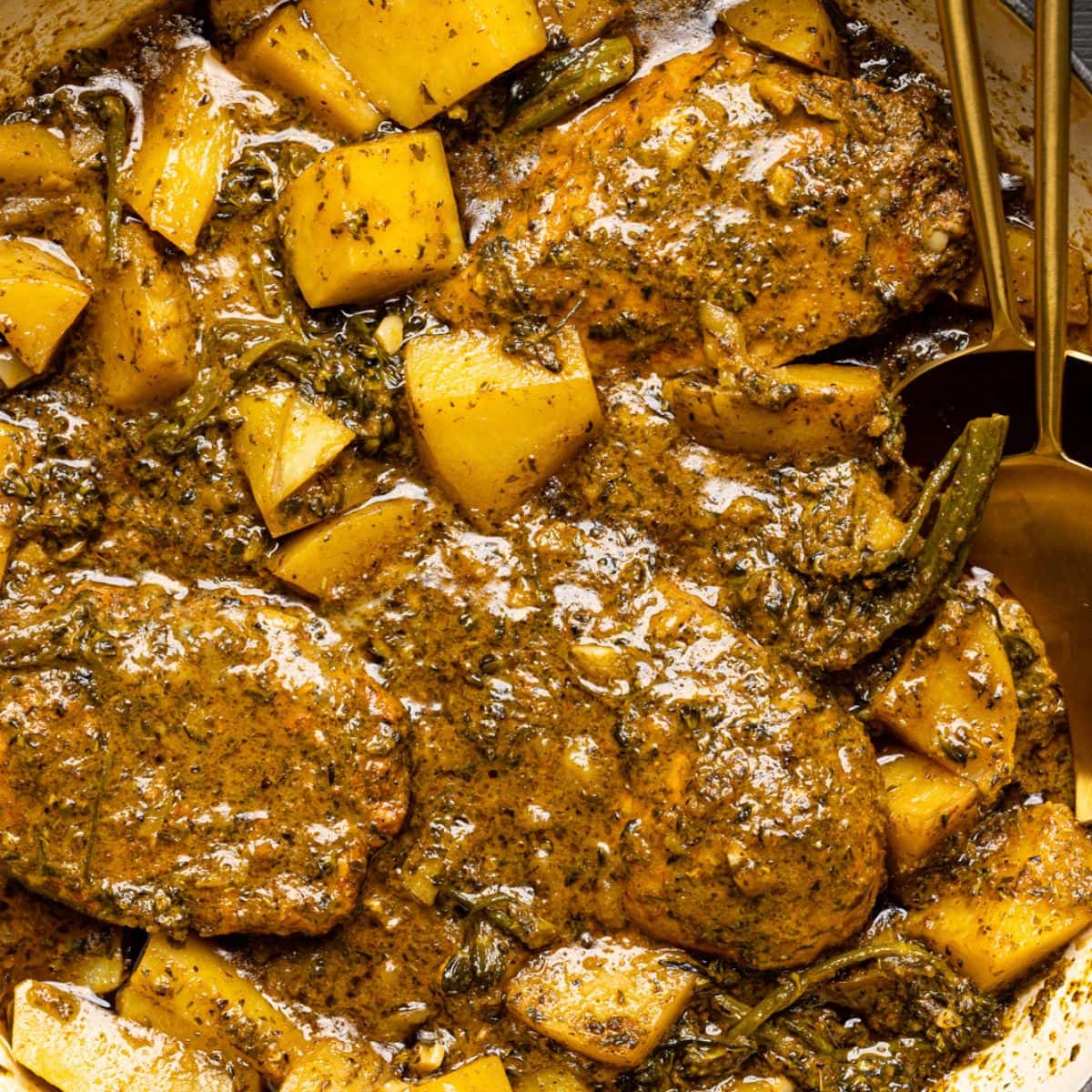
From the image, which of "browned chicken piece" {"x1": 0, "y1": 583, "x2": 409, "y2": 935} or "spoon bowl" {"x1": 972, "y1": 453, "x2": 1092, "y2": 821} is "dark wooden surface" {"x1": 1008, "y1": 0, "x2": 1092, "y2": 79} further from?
"browned chicken piece" {"x1": 0, "y1": 583, "x2": 409, "y2": 935}

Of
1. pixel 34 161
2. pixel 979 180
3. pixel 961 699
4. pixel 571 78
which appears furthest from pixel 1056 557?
pixel 34 161

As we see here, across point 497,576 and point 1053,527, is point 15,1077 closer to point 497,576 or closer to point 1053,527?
point 497,576

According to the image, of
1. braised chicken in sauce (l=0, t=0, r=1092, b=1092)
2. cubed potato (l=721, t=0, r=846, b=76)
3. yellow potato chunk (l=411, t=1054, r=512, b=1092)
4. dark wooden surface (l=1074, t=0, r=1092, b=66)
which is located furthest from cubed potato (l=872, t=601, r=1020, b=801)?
dark wooden surface (l=1074, t=0, r=1092, b=66)

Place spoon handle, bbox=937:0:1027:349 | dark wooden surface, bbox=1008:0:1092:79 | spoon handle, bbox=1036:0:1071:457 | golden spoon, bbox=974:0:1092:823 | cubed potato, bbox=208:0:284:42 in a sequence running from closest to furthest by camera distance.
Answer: spoon handle, bbox=1036:0:1071:457 → spoon handle, bbox=937:0:1027:349 → golden spoon, bbox=974:0:1092:823 → cubed potato, bbox=208:0:284:42 → dark wooden surface, bbox=1008:0:1092:79

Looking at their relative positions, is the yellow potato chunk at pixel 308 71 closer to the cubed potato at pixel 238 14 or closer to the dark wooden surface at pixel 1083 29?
the cubed potato at pixel 238 14

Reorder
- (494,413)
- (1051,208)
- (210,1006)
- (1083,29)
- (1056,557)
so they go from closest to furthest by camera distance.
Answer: (1051,208), (494,413), (210,1006), (1056,557), (1083,29)

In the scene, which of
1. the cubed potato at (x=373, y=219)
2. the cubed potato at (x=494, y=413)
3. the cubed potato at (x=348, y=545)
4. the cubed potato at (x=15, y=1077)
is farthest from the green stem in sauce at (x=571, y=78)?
the cubed potato at (x=15, y=1077)


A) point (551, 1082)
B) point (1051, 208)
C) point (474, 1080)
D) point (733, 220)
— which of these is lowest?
point (551, 1082)

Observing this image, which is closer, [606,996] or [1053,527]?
[606,996]
